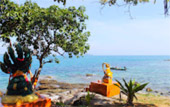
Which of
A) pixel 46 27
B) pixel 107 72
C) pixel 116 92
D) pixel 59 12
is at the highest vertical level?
pixel 59 12

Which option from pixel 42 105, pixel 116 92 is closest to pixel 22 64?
pixel 42 105

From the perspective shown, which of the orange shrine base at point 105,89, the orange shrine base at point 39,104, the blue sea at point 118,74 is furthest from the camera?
the blue sea at point 118,74

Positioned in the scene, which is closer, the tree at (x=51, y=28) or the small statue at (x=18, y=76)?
the small statue at (x=18, y=76)

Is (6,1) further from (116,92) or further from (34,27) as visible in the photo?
(116,92)

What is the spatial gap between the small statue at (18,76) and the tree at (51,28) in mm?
2274

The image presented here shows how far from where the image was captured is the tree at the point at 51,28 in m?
8.12

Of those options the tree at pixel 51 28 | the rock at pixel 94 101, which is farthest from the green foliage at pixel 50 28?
the rock at pixel 94 101

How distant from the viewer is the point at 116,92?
9.27 metres

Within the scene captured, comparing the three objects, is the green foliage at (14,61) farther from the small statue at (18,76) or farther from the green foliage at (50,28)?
the green foliage at (50,28)

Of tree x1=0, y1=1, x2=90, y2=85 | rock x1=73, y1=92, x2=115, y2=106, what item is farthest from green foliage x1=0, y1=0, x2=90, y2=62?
rock x1=73, y1=92, x2=115, y2=106

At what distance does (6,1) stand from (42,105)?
5092 millimetres

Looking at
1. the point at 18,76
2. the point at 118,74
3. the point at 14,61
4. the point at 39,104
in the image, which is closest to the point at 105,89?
the point at 39,104

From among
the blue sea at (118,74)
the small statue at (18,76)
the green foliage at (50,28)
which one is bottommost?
the blue sea at (118,74)

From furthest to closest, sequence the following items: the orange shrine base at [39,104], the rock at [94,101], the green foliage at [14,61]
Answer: the rock at [94,101]
the green foliage at [14,61]
the orange shrine base at [39,104]
